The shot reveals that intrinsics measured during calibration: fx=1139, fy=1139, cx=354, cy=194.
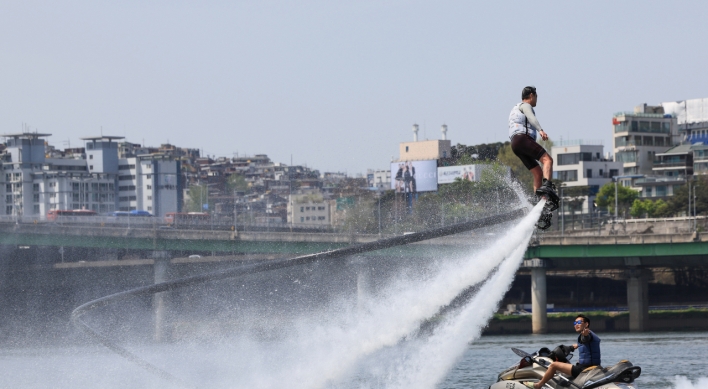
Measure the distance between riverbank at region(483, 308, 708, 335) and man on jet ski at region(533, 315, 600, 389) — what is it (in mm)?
59710

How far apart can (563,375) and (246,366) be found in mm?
8980

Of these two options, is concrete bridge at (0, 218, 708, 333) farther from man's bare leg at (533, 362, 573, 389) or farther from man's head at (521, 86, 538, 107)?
man's head at (521, 86, 538, 107)

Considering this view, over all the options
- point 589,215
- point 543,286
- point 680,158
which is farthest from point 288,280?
point 680,158

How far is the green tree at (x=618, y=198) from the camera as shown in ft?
490

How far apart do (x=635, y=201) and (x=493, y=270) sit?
125529 millimetres

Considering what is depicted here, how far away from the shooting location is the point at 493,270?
2477 centimetres

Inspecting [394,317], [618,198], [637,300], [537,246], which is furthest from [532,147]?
[618,198]

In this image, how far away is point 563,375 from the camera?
82.4 ft

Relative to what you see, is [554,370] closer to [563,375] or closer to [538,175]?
[563,375]

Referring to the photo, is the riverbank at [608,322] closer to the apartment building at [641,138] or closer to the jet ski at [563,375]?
the jet ski at [563,375]

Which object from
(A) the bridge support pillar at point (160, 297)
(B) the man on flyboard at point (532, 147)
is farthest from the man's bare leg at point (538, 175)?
(A) the bridge support pillar at point (160, 297)

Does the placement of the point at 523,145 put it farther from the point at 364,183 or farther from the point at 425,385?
the point at 364,183

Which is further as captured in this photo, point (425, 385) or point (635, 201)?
point (635, 201)

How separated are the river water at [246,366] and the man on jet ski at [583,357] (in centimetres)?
211
